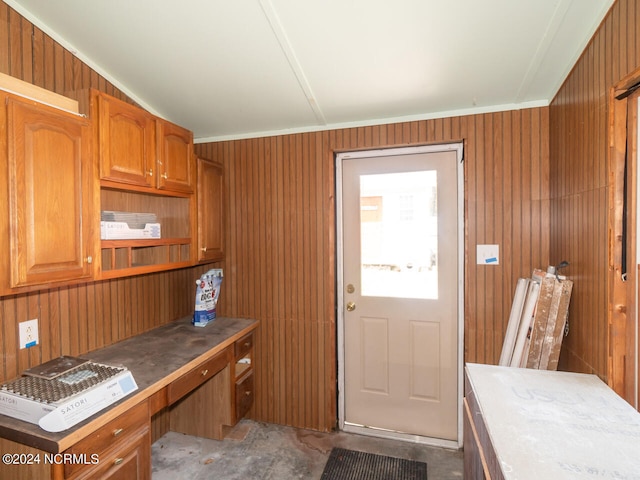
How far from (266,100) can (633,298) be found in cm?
215

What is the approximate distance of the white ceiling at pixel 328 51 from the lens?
1437 mm

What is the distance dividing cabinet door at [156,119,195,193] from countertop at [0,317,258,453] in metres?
1.00

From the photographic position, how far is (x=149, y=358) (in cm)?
188

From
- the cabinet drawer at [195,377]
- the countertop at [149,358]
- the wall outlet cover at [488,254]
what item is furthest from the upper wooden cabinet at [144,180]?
the wall outlet cover at [488,254]

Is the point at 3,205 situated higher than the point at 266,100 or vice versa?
the point at 266,100

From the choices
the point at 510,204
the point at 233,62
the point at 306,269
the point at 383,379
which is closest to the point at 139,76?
the point at 233,62

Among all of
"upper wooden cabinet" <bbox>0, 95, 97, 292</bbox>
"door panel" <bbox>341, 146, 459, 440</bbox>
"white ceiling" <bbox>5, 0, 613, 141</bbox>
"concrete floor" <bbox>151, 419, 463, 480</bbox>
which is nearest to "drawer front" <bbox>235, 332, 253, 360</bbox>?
"concrete floor" <bbox>151, 419, 463, 480</bbox>

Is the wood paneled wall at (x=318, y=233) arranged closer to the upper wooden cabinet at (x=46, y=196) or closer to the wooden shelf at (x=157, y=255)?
the wooden shelf at (x=157, y=255)

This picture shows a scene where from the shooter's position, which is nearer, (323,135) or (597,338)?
(597,338)

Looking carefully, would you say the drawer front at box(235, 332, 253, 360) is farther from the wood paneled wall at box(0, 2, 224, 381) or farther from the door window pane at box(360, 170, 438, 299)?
the door window pane at box(360, 170, 438, 299)

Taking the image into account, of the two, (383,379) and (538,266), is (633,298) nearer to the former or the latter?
(538,266)

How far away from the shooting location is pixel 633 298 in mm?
1258

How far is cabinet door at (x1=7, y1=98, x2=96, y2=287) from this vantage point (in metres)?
1.29

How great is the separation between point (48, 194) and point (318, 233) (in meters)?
1.63
